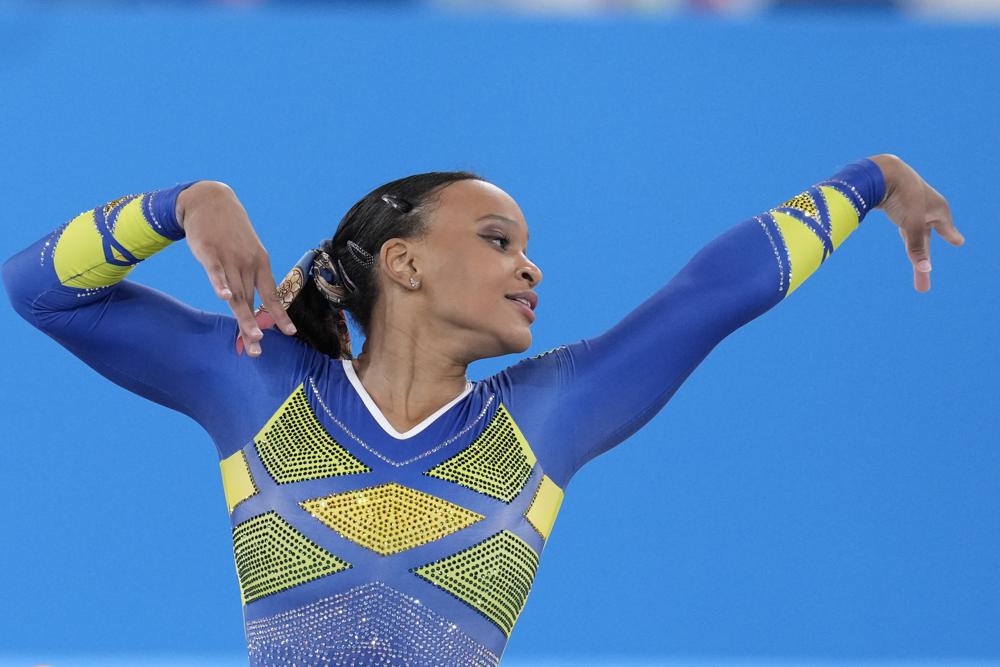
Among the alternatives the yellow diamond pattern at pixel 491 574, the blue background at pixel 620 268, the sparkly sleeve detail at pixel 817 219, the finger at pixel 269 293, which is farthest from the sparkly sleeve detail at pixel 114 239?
the blue background at pixel 620 268

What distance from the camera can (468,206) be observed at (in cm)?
155

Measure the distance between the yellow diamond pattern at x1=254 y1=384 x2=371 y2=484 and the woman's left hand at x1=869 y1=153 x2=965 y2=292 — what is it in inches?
27.8

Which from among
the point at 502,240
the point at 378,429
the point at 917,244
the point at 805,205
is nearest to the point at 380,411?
the point at 378,429

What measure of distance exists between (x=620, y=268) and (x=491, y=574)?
5.54 feet

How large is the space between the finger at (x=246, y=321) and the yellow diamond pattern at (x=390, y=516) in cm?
18

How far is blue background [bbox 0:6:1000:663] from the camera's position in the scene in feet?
9.56

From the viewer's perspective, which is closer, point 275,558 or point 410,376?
point 275,558

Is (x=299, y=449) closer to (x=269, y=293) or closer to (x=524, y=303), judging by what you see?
(x=269, y=293)

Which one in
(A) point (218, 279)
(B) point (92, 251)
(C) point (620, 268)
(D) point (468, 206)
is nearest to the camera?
(A) point (218, 279)

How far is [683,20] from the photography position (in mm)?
3053

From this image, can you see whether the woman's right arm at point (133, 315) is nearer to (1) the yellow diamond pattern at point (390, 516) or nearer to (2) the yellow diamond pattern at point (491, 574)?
(1) the yellow diamond pattern at point (390, 516)

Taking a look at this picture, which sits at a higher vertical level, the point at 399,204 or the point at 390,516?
the point at 399,204

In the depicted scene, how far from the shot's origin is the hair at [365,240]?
5.18 feet

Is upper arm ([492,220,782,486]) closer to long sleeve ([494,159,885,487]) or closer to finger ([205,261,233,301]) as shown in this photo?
long sleeve ([494,159,885,487])
